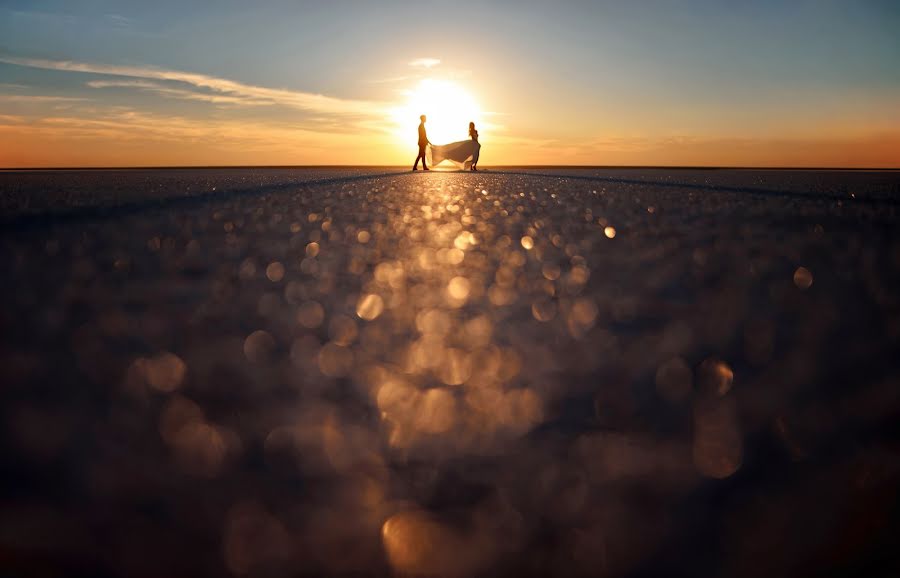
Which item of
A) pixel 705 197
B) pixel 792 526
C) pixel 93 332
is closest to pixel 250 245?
pixel 93 332

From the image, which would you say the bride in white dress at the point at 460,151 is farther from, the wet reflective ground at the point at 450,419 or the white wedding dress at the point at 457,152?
the wet reflective ground at the point at 450,419

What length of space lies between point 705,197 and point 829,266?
31.2ft

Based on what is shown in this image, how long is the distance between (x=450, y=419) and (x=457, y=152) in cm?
3234

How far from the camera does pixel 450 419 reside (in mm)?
2639

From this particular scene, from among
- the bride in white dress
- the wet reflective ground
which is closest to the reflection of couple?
the bride in white dress

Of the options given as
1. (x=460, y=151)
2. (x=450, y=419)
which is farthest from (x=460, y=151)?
(x=450, y=419)

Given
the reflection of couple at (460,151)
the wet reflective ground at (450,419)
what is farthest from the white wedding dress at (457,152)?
the wet reflective ground at (450,419)

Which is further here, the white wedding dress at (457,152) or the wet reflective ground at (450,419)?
the white wedding dress at (457,152)

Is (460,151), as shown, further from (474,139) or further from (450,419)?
(450,419)

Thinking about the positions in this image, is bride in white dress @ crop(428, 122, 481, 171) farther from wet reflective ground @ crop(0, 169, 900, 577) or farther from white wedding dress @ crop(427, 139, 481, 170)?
wet reflective ground @ crop(0, 169, 900, 577)

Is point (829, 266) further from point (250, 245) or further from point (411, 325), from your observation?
point (250, 245)

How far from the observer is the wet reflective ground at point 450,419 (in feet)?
6.05

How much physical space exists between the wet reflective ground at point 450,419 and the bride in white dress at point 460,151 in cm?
2842

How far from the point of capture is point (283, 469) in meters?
2.26
